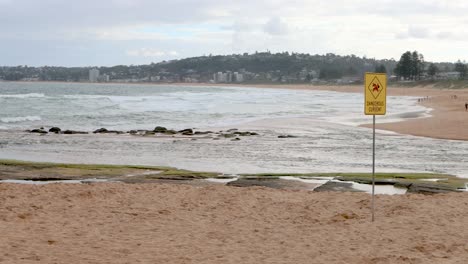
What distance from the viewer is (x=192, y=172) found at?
17438mm

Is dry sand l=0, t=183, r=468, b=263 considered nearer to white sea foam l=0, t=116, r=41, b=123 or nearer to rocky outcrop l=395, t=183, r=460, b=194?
rocky outcrop l=395, t=183, r=460, b=194

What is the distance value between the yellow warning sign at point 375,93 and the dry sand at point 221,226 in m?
1.88

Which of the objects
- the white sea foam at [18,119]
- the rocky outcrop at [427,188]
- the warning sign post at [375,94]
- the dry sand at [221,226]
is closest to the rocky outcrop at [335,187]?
the dry sand at [221,226]

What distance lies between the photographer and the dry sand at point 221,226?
27.2ft

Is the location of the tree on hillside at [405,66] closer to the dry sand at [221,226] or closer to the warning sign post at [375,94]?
the dry sand at [221,226]

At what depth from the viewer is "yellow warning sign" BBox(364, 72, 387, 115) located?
398 inches

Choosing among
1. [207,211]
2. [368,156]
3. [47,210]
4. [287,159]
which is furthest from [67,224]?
[368,156]

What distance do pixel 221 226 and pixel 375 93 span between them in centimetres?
328

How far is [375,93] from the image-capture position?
1017 centimetres

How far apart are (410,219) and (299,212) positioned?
78.2 inches

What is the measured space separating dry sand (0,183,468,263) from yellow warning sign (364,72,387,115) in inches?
74.1

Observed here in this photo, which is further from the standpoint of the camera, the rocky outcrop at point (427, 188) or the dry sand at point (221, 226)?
the rocky outcrop at point (427, 188)

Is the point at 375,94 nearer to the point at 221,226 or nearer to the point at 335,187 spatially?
the point at 221,226

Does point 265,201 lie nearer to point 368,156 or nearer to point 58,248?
point 58,248
